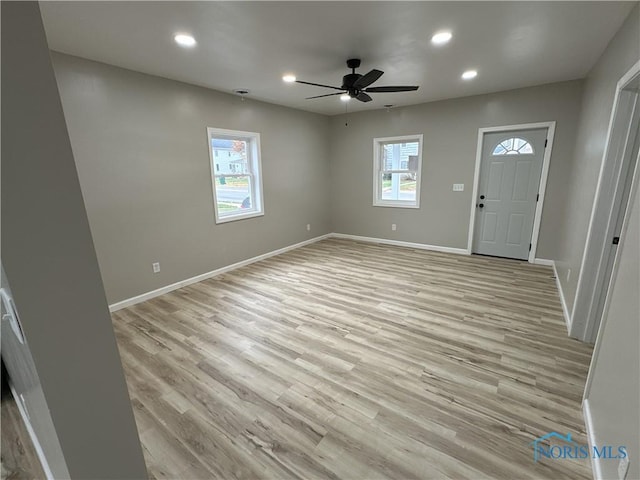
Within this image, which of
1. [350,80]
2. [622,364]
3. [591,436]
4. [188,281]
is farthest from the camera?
[188,281]

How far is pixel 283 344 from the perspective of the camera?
8.57ft

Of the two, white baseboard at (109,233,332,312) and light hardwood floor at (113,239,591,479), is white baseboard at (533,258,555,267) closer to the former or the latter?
light hardwood floor at (113,239,591,479)

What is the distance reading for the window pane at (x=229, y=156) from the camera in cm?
434

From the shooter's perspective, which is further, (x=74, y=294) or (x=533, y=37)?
(x=533, y=37)

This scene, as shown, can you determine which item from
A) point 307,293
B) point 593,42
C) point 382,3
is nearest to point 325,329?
point 307,293

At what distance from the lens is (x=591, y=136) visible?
2.94 m

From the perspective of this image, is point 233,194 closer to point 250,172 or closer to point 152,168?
point 250,172

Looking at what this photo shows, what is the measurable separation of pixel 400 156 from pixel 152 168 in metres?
4.31

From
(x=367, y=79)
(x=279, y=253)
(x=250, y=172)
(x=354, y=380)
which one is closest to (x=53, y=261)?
(x=354, y=380)

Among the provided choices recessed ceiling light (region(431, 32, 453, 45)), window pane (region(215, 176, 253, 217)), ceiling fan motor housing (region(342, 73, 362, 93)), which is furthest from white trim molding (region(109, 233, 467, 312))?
recessed ceiling light (region(431, 32, 453, 45))

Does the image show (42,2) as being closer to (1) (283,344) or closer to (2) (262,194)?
(1) (283,344)

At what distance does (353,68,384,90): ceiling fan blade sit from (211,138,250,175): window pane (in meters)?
2.26

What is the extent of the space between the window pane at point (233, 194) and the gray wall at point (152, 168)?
0.26 m

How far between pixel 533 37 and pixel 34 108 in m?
3.51
